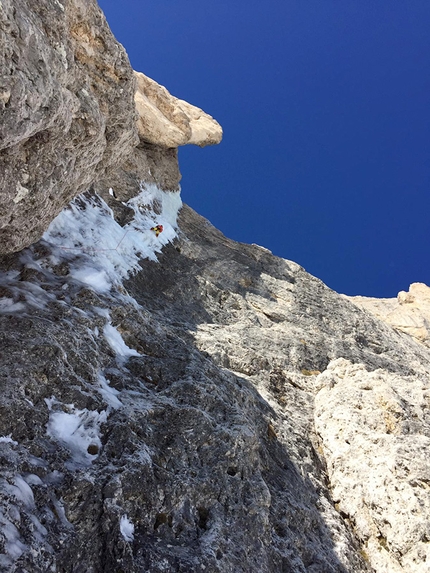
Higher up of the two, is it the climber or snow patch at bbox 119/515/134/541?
the climber

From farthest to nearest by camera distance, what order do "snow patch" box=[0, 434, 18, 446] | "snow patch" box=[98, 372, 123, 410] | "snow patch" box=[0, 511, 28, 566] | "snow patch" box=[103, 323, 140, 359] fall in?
"snow patch" box=[103, 323, 140, 359] → "snow patch" box=[98, 372, 123, 410] → "snow patch" box=[0, 434, 18, 446] → "snow patch" box=[0, 511, 28, 566]

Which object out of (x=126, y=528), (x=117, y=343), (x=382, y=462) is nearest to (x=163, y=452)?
(x=126, y=528)

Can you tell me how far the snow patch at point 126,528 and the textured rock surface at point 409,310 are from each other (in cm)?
3283

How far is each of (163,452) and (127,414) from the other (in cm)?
113

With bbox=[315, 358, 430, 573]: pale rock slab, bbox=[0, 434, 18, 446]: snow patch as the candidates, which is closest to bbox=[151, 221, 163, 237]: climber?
bbox=[315, 358, 430, 573]: pale rock slab

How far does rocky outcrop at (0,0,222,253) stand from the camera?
6.32 m

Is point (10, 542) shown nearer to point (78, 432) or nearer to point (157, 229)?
point (78, 432)

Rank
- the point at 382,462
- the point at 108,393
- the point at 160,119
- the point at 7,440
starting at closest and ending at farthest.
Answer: the point at 7,440, the point at 108,393, the point at 382,462, the point at 160,119

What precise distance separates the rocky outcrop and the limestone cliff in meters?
0.05

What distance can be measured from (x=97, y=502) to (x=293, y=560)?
458 centimetres

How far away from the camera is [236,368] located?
647 inches

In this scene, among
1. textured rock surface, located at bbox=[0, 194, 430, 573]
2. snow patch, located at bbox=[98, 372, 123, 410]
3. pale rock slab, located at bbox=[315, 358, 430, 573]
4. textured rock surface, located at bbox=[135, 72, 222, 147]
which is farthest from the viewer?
textured rock surface, located at bbox=[135, 72, 222, 147]

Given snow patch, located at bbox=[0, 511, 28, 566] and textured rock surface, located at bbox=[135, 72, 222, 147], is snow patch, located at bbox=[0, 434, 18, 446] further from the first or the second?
textured rock surface, located at bbox=[135, 72, 222, 147]

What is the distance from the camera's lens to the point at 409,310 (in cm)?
4353
